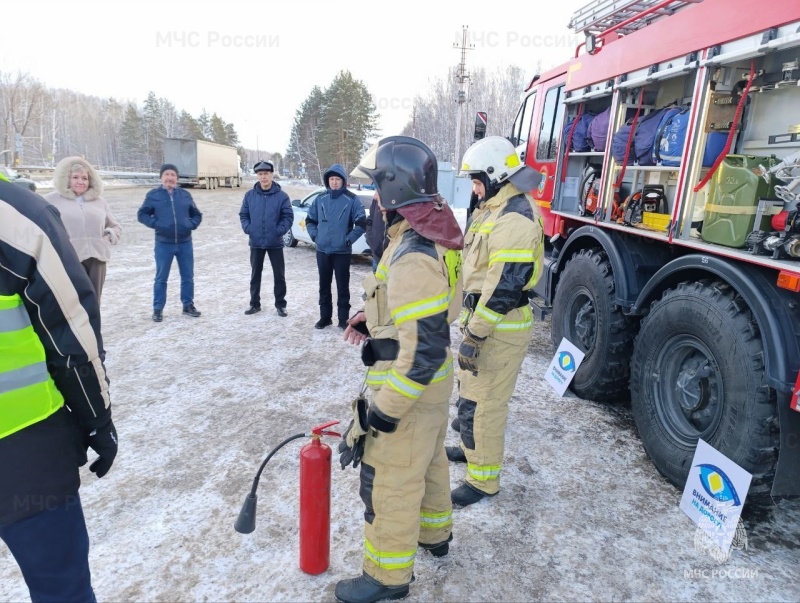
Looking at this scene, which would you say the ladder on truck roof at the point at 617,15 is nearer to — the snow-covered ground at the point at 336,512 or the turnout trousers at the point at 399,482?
the snow-covered ground at the point at 336,512

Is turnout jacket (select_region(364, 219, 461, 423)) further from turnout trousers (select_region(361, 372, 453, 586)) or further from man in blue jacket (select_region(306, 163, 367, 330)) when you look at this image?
man in blue jacket (select_region(306, 163, 367, 330))

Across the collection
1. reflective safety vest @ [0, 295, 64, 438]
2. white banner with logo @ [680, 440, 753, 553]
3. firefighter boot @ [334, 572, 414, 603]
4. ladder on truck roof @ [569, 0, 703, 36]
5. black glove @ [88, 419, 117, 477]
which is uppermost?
ladder on truck roof @ [569, 0, 703, 36]

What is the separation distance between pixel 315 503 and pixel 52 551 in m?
1.03

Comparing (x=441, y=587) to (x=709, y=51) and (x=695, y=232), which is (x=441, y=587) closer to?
(x=695, y=232)

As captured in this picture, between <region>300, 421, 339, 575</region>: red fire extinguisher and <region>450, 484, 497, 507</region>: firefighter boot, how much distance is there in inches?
36.1

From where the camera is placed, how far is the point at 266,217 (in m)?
6.54

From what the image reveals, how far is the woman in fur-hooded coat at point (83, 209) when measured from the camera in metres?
5.07

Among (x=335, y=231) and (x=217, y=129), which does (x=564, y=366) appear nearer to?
(x=335, y=231)

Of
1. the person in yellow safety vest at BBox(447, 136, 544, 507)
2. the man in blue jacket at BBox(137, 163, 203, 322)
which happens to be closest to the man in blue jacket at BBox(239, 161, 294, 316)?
the man in blue jacket at BBox(137, 163, 203, 322)

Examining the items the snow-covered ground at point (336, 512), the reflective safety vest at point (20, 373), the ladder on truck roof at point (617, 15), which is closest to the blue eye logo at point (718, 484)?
the snow-covered ground at point (336, 512)

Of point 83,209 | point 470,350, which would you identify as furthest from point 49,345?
point 83,209

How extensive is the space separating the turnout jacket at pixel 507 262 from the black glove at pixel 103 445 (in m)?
1.86

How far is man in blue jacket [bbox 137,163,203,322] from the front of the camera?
20.3ft

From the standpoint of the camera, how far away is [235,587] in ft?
7.73
